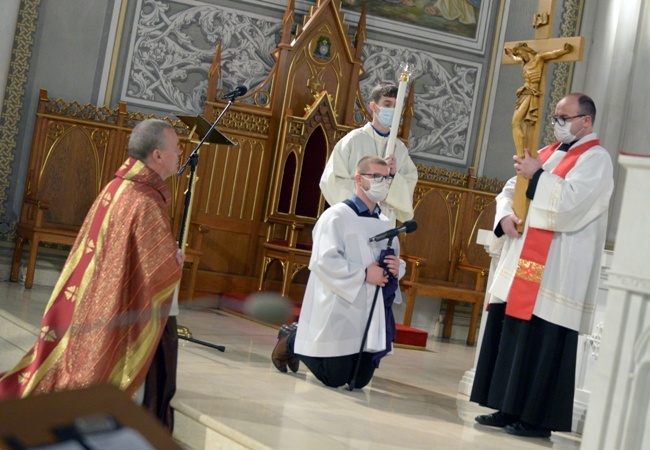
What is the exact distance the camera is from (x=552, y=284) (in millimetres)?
4938

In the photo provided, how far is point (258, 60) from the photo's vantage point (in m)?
9.41

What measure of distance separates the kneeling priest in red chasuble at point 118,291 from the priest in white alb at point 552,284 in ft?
6.18

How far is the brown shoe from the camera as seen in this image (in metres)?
5.82

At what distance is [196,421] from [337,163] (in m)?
2.45

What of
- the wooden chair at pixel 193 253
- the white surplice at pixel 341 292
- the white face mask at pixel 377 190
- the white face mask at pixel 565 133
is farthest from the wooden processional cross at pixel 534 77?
the wooden chair at pixel 193 253

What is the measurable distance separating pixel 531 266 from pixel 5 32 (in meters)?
5.62

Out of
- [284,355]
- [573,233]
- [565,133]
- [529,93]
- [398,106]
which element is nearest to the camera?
[573,233]

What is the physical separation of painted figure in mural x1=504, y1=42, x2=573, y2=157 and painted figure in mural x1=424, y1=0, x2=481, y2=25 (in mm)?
4791

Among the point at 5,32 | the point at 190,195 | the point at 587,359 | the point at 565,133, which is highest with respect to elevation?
the point at 5,32

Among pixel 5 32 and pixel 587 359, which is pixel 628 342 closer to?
pixel 587 359

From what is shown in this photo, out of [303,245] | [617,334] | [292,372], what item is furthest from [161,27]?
[617,334]

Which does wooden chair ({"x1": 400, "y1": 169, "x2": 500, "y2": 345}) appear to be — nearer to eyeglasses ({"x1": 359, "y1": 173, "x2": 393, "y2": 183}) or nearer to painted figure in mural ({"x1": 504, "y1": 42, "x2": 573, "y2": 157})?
eyeglasses ({"x1": 359, "y1": 173, "x2": 393, "y2": 183})

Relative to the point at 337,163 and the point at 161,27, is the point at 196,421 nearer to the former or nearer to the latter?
the point at 337,163

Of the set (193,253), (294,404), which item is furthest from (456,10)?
(294,404)
